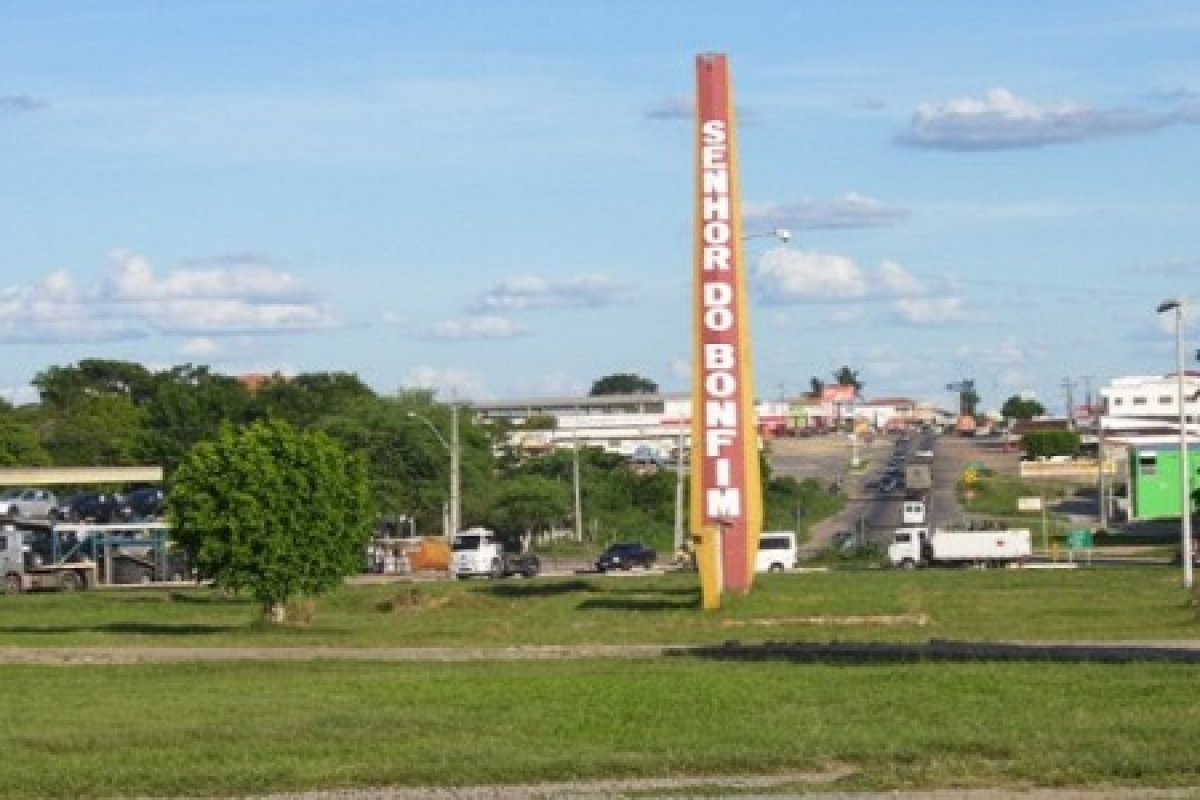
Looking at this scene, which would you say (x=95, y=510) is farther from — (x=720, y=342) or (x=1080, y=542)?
(x=720, y=342)

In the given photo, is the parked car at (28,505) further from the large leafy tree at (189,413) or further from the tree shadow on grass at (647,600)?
the large leafy tree at (189,413)

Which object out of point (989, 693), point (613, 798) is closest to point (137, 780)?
point (613, 798)

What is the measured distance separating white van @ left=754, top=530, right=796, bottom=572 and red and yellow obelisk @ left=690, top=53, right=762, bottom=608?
31373mm

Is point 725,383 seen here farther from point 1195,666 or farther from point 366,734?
point 366,734

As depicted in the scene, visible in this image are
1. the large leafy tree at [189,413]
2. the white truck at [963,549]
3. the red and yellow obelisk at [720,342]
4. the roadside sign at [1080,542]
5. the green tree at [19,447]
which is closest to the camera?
the red and yellow obelisk at [720,342]

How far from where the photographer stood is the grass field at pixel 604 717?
2370cm

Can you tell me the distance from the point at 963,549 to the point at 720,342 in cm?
3725

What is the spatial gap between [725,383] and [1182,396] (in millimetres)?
17563

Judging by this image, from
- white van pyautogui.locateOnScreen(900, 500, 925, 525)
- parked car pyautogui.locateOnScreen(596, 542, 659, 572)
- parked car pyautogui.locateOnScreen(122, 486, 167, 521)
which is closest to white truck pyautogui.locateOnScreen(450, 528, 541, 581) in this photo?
parked car pyautogui.locateOnScreen(596, 542, 659, 572)

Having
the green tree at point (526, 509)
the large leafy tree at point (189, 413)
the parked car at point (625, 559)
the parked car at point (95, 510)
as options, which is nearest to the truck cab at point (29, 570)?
the parked car at point (95, 510)

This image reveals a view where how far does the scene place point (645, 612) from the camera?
188ft

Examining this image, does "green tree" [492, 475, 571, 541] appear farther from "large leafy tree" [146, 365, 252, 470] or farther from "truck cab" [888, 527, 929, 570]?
"truck cab" [888, 527, 929, 570]

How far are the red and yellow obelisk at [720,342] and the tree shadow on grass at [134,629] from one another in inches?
446

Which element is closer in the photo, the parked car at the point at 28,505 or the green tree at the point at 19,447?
the parked car at the point at 28,505
